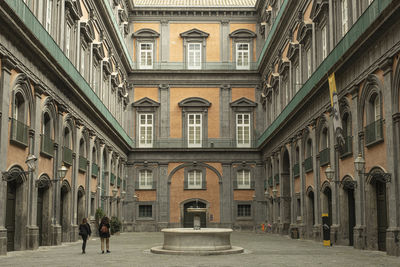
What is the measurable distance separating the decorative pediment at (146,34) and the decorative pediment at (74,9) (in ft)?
64.5

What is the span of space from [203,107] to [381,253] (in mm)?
30534

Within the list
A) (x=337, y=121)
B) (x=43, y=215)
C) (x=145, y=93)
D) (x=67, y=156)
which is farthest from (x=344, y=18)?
(x=145, y=93)

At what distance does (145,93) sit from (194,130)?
537 centimetres

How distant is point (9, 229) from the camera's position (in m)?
20.3

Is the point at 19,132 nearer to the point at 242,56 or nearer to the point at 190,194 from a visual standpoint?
the point at 190,194

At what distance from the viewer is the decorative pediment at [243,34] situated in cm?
4931

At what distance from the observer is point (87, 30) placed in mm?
31328

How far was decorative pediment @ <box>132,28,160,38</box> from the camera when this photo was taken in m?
49.1

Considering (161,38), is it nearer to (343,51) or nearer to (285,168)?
(285,168)

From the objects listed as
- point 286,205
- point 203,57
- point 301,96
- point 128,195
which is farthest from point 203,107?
point 301,96

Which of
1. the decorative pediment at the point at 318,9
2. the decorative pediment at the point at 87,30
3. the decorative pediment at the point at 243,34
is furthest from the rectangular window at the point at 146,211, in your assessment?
the decorative pediment at the point at 318,9

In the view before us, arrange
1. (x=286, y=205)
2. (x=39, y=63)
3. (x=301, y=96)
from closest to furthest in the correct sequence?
(x=39, y=63), (x=301, y=96), (x=286, y=205)

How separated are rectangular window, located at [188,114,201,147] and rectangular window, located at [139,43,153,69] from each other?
230 inches

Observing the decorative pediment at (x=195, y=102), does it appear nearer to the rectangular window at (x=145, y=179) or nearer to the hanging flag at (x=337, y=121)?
the rectangular window at (x=145, y=179)
